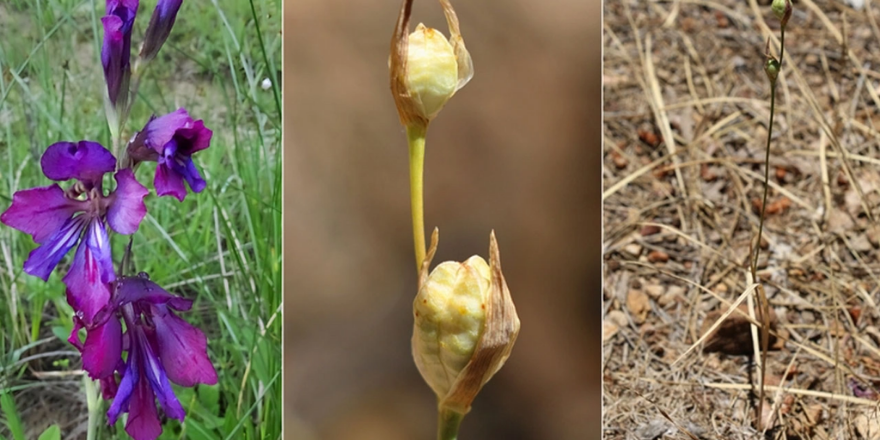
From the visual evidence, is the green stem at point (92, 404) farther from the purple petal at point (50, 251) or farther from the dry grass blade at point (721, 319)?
the dry grass blade at point (721, 319)

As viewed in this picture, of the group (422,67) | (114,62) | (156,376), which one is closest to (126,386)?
(156,376)

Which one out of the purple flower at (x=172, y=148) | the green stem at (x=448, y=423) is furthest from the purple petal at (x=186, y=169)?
the green stem at (x=448, y=423)

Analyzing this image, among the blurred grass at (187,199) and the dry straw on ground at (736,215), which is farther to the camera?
the dry straw on ground at (736,215)

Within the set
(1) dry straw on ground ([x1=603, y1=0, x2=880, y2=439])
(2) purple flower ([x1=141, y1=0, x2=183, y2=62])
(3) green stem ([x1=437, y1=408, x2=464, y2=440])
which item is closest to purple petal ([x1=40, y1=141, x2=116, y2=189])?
(2) purple flower ([x1=141, y1=0, x2=183, y2=62])

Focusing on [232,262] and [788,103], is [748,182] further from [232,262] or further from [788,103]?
[232,262]

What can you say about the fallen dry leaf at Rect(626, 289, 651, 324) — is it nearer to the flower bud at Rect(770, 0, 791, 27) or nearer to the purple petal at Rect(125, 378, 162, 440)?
the flower bud at Rect(770, 0, 791, 27)

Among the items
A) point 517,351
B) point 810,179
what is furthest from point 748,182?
point 517,351
